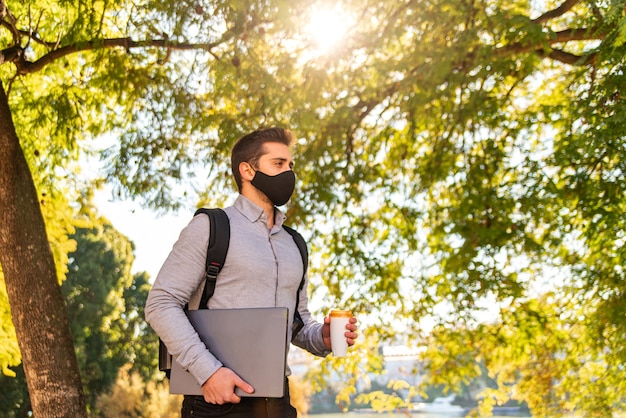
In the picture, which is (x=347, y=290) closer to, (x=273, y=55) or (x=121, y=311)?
(x=273, y=55)

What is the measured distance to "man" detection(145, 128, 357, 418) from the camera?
2.32m

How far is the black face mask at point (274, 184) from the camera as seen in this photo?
8.97 ft

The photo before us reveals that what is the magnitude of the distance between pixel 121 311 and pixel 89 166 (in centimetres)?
2446

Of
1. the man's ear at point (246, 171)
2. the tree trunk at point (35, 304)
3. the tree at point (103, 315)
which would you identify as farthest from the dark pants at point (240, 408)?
the tree at point (103, 315)

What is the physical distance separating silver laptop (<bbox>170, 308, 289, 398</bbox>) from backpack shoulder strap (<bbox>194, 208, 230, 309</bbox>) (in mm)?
84

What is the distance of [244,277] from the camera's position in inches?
97.5

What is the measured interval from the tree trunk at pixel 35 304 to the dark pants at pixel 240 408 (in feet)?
9.86

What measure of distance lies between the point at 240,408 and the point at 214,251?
19.5 inches

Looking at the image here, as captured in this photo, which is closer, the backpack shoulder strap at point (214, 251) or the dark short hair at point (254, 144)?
the backpack shoulder strap at point (214, 251)

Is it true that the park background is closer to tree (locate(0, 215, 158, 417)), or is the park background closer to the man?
the man

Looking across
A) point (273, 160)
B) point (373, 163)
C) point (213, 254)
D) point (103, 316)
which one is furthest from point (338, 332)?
point (103, 316)

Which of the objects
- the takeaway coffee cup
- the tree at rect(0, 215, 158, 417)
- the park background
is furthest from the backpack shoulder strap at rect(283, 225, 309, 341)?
the tree at rect(0, 215, 158, 417)

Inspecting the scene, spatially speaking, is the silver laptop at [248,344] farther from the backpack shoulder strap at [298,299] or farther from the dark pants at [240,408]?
the backpack shoulder strap at [298,299]

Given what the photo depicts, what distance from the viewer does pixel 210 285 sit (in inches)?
97.3
